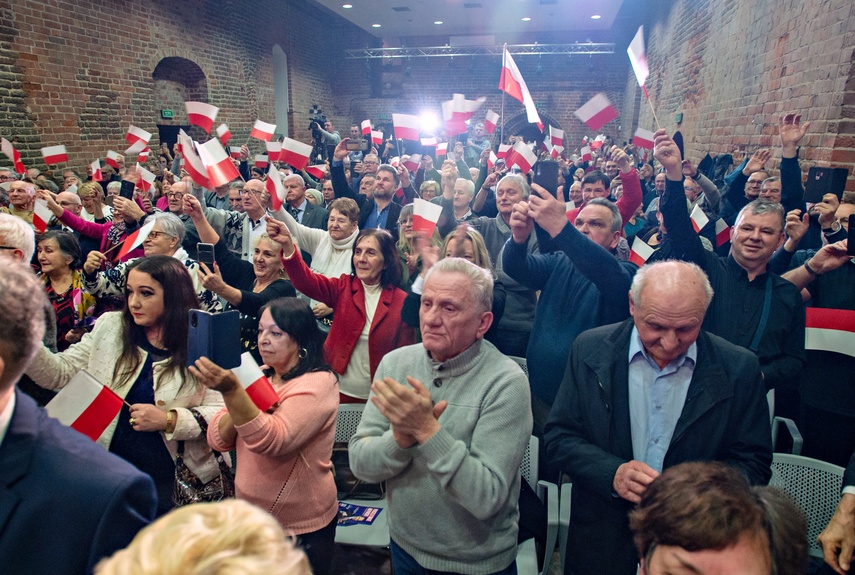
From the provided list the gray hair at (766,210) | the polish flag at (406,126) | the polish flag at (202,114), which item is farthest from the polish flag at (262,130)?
the gray hair at (766,210)

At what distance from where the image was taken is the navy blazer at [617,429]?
1.61 m

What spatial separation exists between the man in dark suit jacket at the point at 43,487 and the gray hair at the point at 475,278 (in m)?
1.00

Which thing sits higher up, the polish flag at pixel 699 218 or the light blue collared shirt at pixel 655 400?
the polish flag at pixel 699 218

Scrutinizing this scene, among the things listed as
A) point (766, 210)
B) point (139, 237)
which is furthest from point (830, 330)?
point (139, 237)

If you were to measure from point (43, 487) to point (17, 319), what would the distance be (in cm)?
28

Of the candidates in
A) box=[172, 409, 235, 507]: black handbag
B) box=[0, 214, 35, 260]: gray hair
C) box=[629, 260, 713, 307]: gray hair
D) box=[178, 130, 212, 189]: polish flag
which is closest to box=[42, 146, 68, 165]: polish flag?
box=[178, 130, 212, 189]: polish flag

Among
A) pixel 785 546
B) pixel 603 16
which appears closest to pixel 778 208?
pixel 785 546

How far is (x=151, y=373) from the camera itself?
199 cm

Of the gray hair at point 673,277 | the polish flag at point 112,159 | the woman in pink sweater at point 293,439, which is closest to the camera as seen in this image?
the gray hair at point 673,277

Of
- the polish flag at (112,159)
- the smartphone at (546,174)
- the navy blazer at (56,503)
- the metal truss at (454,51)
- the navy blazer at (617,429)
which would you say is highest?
the metal truss at (454,51)

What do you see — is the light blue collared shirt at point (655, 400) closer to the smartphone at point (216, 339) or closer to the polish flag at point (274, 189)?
the smartphone at point (216, 339)

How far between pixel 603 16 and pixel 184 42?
10907 millimetres

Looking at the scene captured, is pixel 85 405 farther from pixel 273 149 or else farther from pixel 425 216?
pixel 273 149

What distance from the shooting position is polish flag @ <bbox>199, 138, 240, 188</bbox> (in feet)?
11.3
